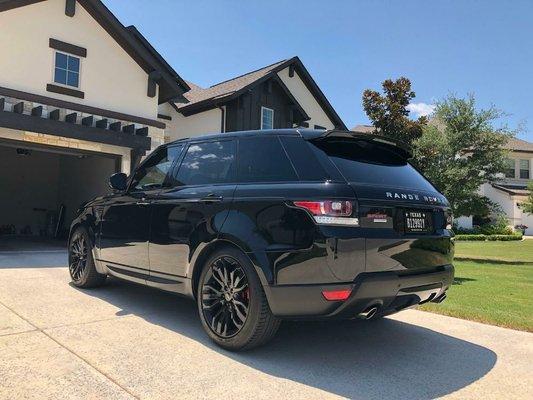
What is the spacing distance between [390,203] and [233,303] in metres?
1.52

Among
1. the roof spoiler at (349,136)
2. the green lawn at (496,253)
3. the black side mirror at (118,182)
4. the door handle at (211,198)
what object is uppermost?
the roof spoiler at (349,136)

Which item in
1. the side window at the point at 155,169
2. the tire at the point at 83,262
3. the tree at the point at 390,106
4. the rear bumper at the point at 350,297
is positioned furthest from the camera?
the tree at the point at 390,106

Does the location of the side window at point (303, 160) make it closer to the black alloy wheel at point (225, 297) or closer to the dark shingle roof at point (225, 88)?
the black alloy wheel at point (225, 297)

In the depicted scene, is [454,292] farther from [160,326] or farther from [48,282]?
[48,282]

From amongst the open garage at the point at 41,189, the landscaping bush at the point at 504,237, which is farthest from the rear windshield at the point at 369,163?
the landscaping bush at the point at 504,237

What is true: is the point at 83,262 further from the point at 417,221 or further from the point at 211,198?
the point at 417,221

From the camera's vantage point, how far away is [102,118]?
13406mm

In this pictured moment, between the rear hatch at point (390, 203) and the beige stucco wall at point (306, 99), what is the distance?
19205 mm

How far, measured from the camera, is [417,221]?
3957 mm

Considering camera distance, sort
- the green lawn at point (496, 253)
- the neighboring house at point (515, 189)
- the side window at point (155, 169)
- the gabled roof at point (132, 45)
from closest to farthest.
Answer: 1. the side window at point (155, 169)
2. the gabled roof at point (132, 45)
3. the green lawn at point (496, 253)
4. the neighboring house at point (515, 189)

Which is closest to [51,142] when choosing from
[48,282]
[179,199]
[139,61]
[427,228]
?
[139,61]

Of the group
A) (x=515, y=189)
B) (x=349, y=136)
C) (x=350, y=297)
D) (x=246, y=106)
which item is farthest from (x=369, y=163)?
(x=515, y=189)

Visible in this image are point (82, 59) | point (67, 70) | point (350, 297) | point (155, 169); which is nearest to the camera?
point (350, 297)

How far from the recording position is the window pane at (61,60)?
1281 centimetres
